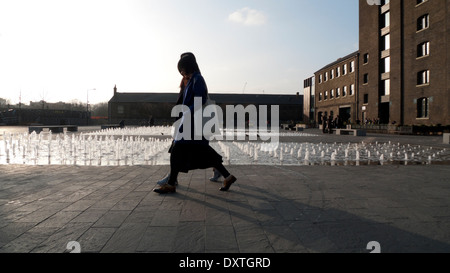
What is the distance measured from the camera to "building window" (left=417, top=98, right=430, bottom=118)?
87.0 ft

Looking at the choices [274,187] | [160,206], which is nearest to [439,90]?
[274,187]

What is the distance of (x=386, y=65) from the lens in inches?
1273

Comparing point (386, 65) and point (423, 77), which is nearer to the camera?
point (423, 77)

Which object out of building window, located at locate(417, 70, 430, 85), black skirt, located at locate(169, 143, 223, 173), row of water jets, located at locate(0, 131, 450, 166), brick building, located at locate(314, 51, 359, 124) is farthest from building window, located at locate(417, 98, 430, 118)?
black skirt, located at locate(169, 143, 223, 173)

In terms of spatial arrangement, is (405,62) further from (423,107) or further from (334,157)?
(334,157)

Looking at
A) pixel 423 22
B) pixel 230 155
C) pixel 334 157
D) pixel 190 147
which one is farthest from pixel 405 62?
pixel 190 147

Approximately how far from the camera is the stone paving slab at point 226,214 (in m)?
2.74

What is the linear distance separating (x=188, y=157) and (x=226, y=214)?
4.17ft

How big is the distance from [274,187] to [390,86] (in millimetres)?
30703

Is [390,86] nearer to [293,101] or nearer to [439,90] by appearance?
[439,90]

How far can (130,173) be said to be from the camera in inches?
262

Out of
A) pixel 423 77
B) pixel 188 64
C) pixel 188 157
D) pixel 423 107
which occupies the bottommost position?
pixel 188 157
